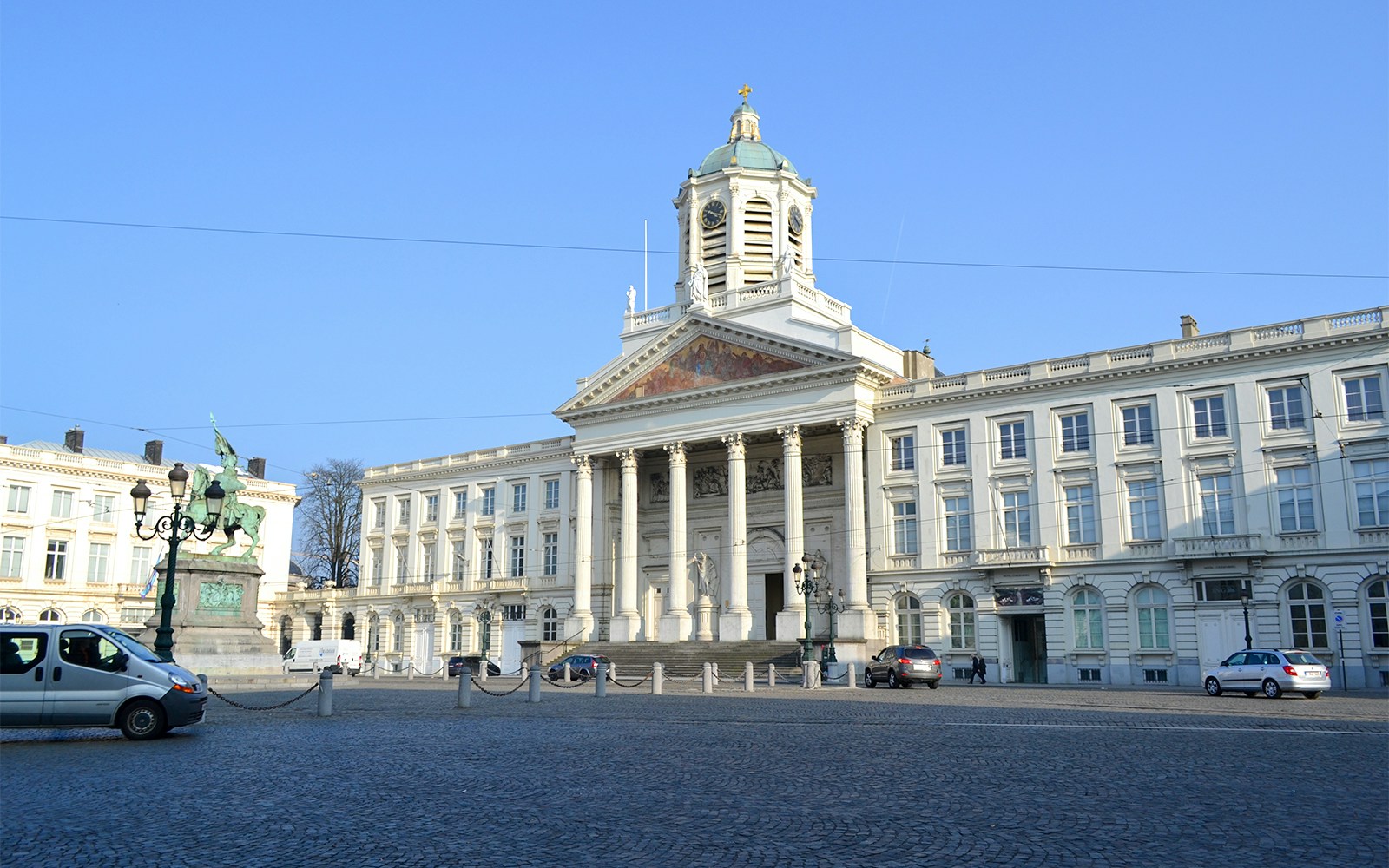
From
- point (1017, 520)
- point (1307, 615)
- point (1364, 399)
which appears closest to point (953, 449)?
point (1017, 520)

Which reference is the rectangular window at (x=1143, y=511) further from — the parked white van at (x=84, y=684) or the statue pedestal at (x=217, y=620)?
the parked white van at (x=84, y=684)

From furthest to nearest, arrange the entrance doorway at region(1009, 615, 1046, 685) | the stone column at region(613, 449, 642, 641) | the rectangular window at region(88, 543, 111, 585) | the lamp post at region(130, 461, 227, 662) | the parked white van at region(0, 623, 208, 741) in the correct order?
the rectangular window at region(88, 543, 111, 585) < the stone column at region(613, 449, 642, 641) < the entrance doorway at region(1009, 615, 1046, 685) < the lamp post at region(130, 461, 227, 662) < the parked white van at region(0, 623, 208, 741)

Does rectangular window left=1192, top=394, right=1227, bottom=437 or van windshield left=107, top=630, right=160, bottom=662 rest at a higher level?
rectangular window left=1192, top=394, right=1227, bottom=437

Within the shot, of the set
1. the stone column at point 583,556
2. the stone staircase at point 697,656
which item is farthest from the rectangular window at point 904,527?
the stone column at point 583,556

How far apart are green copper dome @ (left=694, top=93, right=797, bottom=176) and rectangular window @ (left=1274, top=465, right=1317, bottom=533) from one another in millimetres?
32515

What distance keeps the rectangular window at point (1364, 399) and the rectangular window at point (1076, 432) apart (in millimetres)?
9231

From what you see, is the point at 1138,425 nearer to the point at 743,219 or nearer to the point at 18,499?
the point at 743,219

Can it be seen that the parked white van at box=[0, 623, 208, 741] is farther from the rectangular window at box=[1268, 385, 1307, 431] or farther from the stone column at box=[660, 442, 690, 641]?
the rectangular window at box=[1268, 385, 1307, 431]

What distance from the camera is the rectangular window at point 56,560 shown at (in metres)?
65.5

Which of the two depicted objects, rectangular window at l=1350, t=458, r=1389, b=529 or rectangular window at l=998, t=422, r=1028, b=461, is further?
rectangular window at l=998, t=422, r=1028, b=461

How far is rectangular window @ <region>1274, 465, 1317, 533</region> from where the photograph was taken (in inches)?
1592

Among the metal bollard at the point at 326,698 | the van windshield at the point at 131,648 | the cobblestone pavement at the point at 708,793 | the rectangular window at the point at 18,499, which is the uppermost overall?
the rectangular window at the point at 18,499

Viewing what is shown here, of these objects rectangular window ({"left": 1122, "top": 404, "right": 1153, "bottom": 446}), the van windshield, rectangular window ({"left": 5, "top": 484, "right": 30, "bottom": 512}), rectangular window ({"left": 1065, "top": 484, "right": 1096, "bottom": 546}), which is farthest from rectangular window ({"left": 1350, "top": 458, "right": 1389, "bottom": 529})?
rectangular window ({"left": 5, "top": 484, "right": 30, "bottom": 512})

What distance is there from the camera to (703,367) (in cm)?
5403
